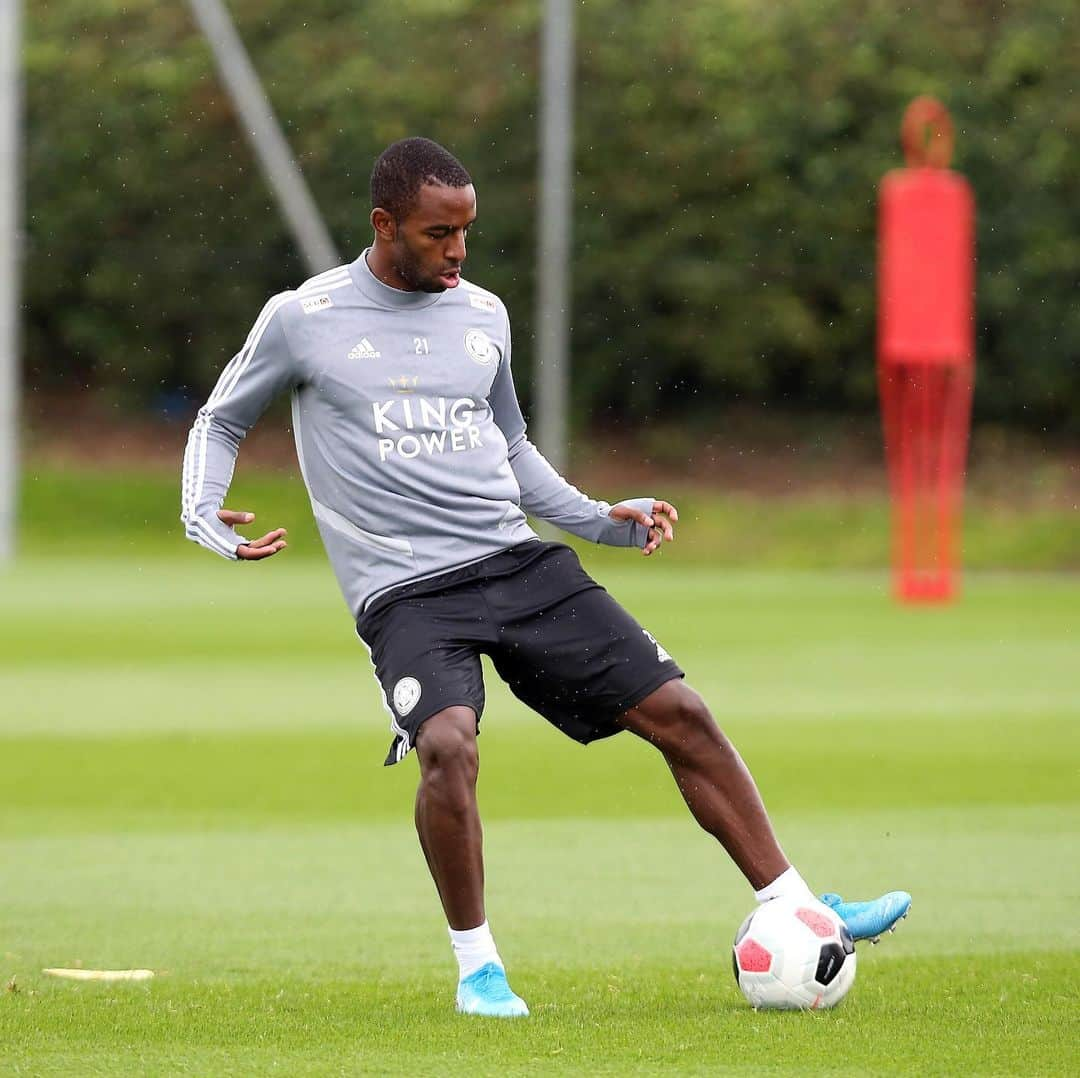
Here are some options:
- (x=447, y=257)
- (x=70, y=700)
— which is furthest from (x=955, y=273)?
(x=447, y=257)

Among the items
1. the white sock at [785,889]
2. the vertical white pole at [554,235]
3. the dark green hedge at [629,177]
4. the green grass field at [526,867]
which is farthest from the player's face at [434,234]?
the dark green hedge at [629,177]

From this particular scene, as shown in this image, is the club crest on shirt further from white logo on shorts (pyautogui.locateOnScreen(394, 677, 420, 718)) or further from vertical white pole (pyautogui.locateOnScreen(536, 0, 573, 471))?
vertical white pole (pyautogui.locateOnScreen(536, 0, 573, 471))

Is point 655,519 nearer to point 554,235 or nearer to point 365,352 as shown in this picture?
point 365,352

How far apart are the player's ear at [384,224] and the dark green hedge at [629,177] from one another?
26.6 metres

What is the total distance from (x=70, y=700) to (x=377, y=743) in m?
A: 2.78

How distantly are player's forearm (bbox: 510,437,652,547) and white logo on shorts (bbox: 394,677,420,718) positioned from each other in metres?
0.82

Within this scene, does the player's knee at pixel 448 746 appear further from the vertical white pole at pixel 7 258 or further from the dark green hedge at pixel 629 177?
the dark green hedge at pixel 629 177

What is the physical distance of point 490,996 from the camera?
5.50 m

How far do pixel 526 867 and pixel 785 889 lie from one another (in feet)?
8.02

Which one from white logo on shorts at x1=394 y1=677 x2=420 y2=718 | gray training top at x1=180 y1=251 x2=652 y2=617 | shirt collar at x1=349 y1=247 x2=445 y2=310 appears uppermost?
shirt collar at x1=349 y1=247 x2=445 y2=310

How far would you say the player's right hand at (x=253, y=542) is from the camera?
5477 millimetres

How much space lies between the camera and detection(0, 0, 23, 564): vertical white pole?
27656 millimetres

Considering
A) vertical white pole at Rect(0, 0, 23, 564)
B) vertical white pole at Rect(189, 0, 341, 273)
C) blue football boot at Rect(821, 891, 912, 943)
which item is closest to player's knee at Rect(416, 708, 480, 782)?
blue football boot at Rect(821, 891, 912, 943)

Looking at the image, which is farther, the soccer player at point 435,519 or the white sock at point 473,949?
the soccer player at point 435,519
